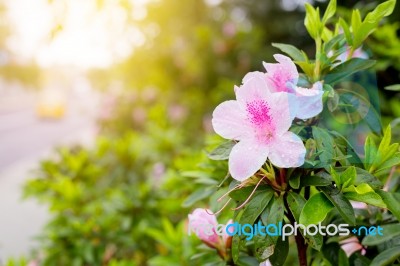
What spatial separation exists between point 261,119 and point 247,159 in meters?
0.06

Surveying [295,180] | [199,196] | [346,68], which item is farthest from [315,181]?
[199,196]

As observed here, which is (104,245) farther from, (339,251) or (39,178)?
(339,251)

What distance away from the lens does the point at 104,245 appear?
5.71ft

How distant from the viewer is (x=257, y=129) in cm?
62

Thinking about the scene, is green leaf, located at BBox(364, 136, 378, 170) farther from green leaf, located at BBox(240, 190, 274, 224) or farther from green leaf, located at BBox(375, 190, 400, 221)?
green leaf, located at BBox(240, 190, 274, 224)

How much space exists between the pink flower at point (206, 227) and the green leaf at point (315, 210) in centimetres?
18

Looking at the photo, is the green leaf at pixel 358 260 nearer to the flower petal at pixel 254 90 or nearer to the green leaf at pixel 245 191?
the green leaf at pixel 245 191

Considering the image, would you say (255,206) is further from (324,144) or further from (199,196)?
(199,196)

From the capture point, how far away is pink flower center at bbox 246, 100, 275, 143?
61 cm

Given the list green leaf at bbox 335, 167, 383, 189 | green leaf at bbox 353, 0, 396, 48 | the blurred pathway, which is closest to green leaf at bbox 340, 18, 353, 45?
green leaf at bbox 353, 0, 396, 48

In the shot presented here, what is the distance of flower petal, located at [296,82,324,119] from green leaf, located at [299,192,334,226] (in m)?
0.13

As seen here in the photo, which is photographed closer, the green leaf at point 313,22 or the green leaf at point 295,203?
the green leaf at point 295,203

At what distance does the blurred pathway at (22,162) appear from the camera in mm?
4406

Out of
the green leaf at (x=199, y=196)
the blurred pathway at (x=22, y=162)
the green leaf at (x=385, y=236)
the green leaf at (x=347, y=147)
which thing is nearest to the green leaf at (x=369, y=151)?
the green leaf at (x=347, y=147)
